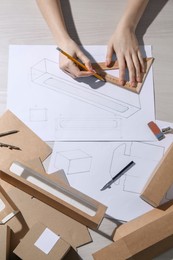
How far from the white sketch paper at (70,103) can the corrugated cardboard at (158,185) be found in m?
0.12

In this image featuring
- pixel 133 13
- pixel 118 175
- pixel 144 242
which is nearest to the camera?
pixel 144 242

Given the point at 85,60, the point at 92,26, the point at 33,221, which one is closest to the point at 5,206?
the point at 33,221

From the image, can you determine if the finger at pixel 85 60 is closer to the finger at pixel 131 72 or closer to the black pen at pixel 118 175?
the finger at pixel 131 72

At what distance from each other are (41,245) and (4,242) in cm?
7

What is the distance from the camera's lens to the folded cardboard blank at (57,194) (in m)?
0.74

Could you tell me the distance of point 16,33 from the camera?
95 cm

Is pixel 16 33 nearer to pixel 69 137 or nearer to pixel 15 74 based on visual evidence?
pixel 15 74

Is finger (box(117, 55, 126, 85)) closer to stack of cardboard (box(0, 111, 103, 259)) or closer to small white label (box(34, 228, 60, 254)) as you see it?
stack of cardboard (box(0, 111, 103, 259))

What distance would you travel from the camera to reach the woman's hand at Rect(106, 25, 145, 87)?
0.92 m

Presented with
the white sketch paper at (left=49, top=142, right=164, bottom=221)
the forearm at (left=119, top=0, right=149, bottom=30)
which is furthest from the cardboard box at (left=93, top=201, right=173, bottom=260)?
the forearm at (left=119, top=0, right=149, bottom=30)

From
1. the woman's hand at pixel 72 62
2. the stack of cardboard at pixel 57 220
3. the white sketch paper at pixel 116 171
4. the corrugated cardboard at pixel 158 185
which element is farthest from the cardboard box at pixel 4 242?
the woman's hand at pixel 72 62

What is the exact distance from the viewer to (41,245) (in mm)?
732

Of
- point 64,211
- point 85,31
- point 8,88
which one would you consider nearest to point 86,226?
point 64,211

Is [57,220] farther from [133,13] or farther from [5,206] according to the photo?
[133,13]
